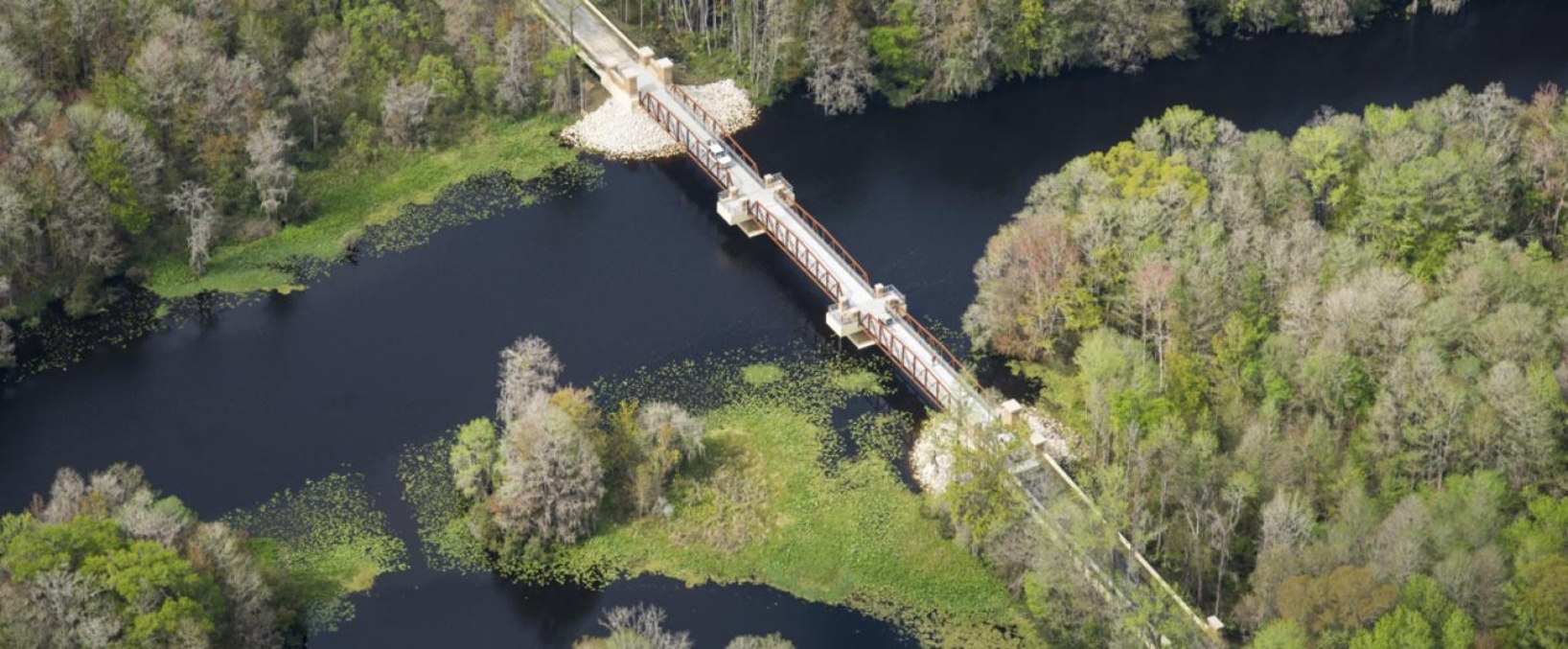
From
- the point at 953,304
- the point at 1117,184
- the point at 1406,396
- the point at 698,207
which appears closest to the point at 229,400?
the point at 698,207

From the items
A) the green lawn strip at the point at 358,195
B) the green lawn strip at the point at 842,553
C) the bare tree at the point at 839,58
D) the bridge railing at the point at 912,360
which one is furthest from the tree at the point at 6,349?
the bare tree at the point at 839,58

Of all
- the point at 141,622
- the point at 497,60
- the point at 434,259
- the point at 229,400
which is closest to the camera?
the point at 141,622

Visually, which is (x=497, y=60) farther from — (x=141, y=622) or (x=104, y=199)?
(x=141, y=622)

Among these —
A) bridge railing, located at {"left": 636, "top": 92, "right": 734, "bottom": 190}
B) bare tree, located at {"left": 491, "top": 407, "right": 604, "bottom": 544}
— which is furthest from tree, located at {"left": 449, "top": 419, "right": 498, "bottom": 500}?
bridge railing, located at {"left": 636, "top": 92, "right": 734, "bottom": 190}

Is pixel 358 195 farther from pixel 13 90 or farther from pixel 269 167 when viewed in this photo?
pixel 13 90

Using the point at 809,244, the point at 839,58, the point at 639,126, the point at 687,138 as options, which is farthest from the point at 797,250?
the point at 839,58

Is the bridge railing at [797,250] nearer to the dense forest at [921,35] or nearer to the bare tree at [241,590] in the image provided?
the dense forest at [921,35]
